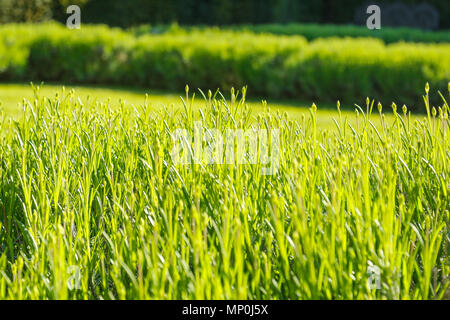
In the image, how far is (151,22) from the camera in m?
23.1

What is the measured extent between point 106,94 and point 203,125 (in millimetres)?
8541

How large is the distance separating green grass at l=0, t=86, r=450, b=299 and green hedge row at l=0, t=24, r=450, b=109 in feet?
25.0

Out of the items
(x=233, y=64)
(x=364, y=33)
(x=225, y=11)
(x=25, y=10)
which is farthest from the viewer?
(x=225, y=11)

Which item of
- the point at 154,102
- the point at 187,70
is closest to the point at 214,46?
the point at 187,70

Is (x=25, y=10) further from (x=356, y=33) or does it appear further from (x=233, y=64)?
(x=233, y=64)

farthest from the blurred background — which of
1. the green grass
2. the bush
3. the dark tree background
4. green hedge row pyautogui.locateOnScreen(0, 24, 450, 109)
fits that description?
the dark tree background

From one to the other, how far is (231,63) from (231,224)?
9510 mm

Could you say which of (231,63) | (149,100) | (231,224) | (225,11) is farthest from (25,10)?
(231,224)

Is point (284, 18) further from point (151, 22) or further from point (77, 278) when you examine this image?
point (77, 278)

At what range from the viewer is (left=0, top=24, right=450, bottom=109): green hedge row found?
10.3 meters

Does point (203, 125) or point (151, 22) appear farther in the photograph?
point (151, 22)

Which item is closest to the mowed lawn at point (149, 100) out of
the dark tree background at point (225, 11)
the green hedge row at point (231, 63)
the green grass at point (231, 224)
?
the green hedge row at point (231, 63)

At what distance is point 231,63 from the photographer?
37.3ft

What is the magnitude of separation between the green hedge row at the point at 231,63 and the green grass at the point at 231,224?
25.0ft
